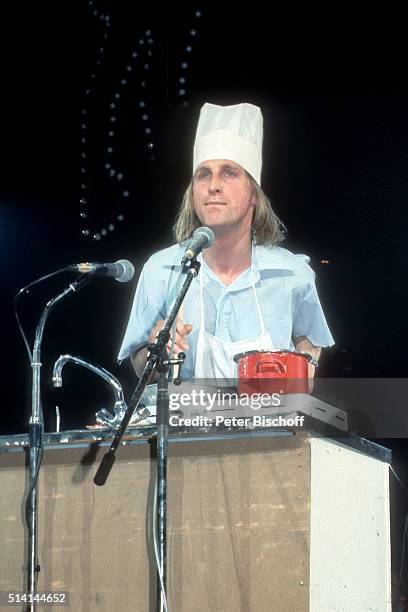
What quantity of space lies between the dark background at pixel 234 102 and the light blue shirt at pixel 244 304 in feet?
0.59

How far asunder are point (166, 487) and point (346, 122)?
2.58m

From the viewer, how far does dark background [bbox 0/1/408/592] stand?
4434mm

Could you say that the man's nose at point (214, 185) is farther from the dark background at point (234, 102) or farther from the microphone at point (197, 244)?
the microphone at point (197, 244)

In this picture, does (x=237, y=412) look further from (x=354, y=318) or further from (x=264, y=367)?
(x=354, y=318)

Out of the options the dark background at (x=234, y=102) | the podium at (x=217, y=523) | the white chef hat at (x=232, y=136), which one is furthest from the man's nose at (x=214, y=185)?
the podium at (x=217, y=523)

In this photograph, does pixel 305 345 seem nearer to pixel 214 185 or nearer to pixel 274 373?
pixel 214 185

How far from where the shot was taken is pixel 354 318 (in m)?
4.93

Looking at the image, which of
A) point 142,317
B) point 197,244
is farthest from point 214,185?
point 197,244

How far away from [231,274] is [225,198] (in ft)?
1.17

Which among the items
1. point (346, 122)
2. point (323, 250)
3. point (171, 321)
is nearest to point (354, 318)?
point (323, 250)

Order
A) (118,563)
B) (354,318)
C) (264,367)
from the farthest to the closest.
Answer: (354,318) < (264,367) < (118,563)

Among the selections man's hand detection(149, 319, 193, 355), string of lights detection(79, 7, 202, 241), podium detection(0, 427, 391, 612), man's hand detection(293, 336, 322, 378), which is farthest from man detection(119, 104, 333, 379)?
podium detection(0, 427, 391, 612)

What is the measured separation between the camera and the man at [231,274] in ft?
13.1

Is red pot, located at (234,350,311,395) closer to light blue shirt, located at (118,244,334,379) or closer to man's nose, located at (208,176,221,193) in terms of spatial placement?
light blue shirt, located at (118,244,334,379)
